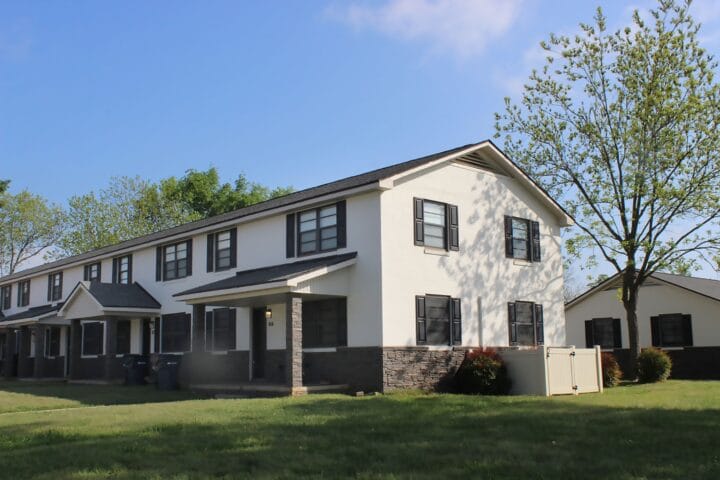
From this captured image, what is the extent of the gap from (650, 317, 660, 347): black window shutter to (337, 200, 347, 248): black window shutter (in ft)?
54.1

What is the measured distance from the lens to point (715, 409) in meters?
13.8

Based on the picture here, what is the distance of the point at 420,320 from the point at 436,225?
274cm

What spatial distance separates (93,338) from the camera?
3078 centimetres

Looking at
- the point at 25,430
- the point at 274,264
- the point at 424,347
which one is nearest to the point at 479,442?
the point at 25,430

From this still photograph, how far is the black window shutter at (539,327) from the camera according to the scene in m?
22.9

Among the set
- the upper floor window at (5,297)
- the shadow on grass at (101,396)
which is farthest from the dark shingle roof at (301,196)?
the upper floor window at (5,297)

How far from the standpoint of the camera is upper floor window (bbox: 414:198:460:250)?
772 inches

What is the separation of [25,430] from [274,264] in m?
10.4

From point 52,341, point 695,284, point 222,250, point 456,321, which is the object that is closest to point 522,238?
point 456,321

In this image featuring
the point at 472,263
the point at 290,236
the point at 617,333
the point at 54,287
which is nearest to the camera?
the point at 472,263

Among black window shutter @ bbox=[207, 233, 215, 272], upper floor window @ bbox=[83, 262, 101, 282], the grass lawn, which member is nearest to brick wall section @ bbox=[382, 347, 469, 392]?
the grass lawn

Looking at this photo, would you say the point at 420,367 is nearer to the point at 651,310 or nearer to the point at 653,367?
the point at 653,367

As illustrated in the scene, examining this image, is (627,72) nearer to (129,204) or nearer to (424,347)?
(424,347)

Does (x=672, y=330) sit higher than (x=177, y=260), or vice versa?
(x=177, y=260)
